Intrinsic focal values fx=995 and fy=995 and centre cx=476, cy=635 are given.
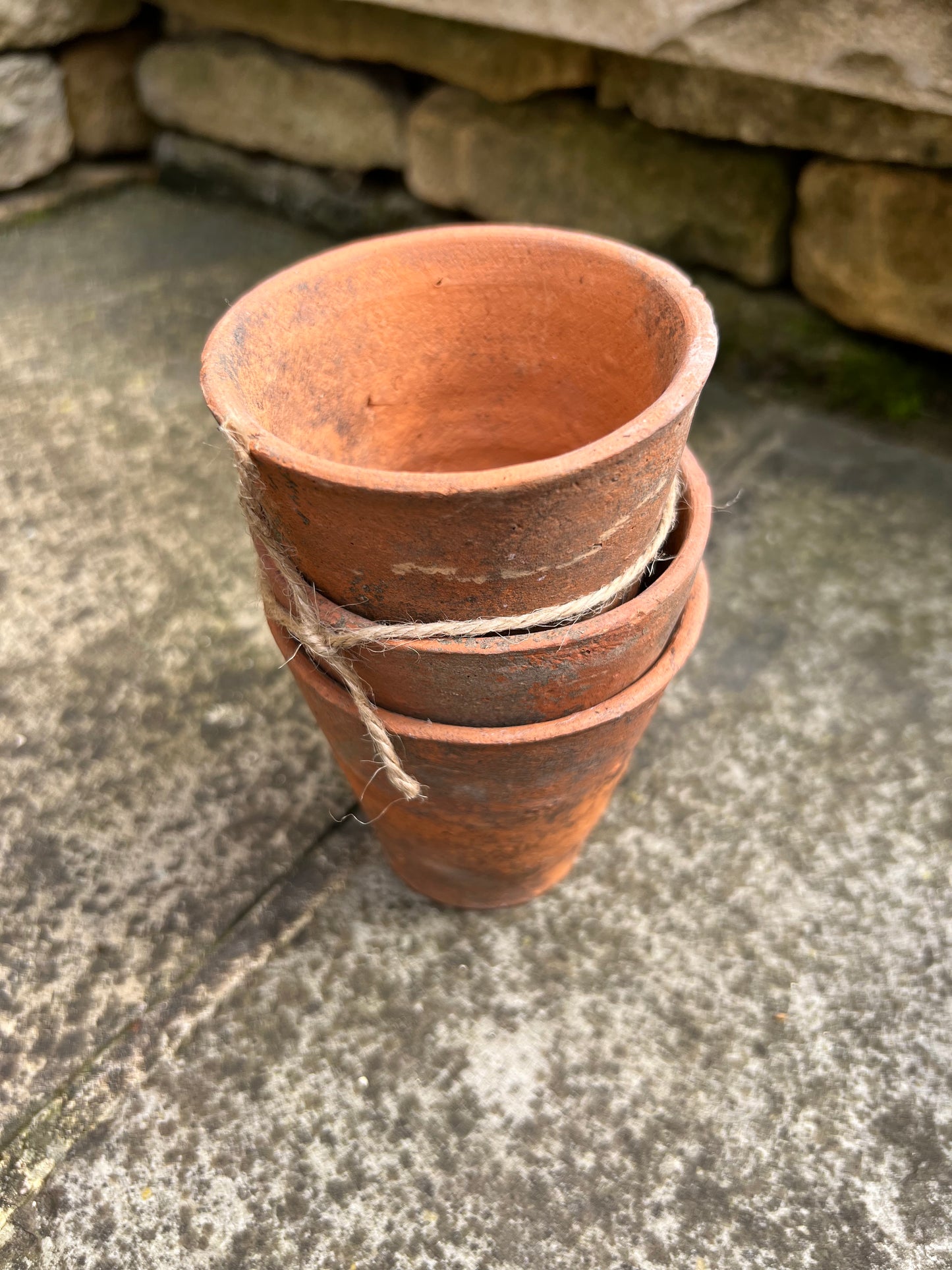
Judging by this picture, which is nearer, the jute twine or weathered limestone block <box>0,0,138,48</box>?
the jute twine

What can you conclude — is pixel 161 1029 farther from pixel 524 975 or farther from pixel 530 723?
pixel 530 723

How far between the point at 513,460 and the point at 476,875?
0.60m

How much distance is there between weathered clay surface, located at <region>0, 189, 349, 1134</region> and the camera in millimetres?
1437

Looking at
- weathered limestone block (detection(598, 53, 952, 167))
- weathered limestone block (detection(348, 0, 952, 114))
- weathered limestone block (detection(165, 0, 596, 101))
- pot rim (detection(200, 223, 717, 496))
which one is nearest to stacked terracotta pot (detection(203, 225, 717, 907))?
pot rim (detection(200, 223, 717, 496))

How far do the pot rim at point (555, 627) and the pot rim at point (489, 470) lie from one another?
160 millimetres

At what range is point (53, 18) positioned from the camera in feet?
9.48

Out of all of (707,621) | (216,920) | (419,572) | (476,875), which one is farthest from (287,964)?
(707,621)

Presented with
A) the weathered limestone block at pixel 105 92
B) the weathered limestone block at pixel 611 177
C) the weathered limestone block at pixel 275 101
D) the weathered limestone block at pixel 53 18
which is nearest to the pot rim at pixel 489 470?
the weathered limestone block at pixel 611 177

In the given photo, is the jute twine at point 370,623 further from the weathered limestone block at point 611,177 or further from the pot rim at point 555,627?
the weathered limestone block at point 611,177

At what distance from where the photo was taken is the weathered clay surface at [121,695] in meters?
1.44

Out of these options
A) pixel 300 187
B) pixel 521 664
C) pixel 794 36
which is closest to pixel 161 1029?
pixel 521 664

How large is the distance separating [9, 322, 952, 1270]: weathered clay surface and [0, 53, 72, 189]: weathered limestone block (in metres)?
2.55

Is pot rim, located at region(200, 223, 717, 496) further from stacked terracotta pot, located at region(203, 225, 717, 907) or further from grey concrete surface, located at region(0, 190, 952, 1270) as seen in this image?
grey concrete surface, located at region(0, 190, 952, 1270)

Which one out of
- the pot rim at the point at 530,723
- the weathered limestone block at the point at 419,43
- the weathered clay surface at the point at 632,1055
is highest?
the weathered limestone block at the point at 419,43
